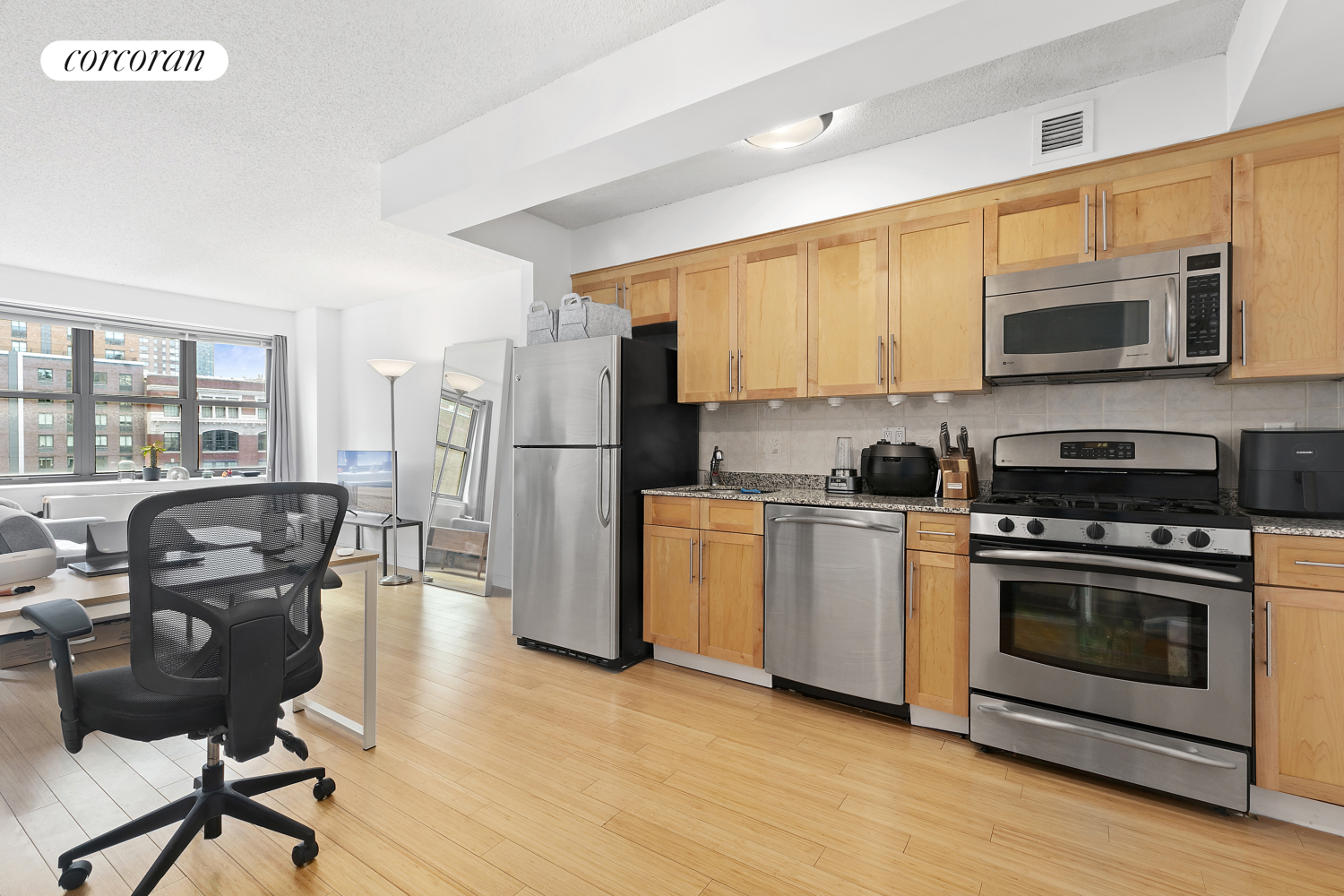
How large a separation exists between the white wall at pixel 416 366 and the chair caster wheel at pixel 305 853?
10.9 feet

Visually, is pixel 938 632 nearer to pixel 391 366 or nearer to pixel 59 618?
pixel 59 618

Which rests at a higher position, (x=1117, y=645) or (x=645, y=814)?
(x=1117, y=645)

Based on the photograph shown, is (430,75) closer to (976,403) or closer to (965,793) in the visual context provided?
(976,403)

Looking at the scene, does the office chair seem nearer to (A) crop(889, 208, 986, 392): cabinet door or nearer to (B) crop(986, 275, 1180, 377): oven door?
(A) crop(889, 208, 986, 392): cabinet door

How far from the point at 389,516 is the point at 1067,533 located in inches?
206

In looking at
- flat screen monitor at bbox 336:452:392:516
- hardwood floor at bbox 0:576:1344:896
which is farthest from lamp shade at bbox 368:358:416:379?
hardwood floor at bbox 0:576:1344:896

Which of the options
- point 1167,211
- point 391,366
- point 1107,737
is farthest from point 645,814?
point 391,366

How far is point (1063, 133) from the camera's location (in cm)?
262

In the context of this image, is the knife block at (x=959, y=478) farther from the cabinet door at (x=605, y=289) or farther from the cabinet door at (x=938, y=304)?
the cabinet door at (x=605, y=289)

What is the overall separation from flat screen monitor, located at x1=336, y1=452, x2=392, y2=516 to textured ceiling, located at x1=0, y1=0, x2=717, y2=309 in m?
2.11

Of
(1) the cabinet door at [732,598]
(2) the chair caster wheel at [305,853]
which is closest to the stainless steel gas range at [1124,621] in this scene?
(1) the cabinet door at [732,598]

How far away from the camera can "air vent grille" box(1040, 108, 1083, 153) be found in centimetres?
259

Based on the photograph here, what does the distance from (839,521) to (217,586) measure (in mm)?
2276

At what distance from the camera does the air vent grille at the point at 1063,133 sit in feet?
8.43
